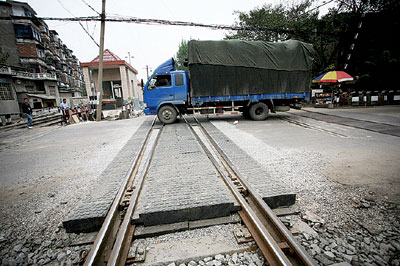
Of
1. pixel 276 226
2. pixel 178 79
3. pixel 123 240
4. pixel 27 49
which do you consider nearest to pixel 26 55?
pixel 27 49

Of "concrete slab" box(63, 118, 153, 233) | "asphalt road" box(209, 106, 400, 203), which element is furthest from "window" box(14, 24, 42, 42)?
"asphalt road" box(209, 106, 400, 203)

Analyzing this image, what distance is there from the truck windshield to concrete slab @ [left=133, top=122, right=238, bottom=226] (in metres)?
6.28

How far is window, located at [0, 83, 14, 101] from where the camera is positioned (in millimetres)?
23189

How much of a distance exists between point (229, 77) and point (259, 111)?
283cm

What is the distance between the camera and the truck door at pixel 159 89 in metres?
9.88

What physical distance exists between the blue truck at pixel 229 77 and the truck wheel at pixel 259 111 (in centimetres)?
17

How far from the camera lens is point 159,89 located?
9.87 metres

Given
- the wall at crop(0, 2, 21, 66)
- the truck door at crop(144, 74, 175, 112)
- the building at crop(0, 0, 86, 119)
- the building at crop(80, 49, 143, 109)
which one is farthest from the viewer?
the wall at crop(0, 2, 21, 66)

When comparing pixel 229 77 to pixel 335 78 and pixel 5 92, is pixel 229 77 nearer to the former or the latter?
pixel 335 78

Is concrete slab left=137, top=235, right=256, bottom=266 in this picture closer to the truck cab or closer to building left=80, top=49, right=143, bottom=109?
the truck cab

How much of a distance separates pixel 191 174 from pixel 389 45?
24286mm

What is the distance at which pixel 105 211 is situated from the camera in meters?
2.60

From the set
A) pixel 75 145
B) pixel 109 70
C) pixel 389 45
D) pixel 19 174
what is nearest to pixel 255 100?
pixel 75 145

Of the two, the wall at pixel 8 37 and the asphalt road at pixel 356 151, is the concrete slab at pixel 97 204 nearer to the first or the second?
the asphalt road at pixel 356 151
